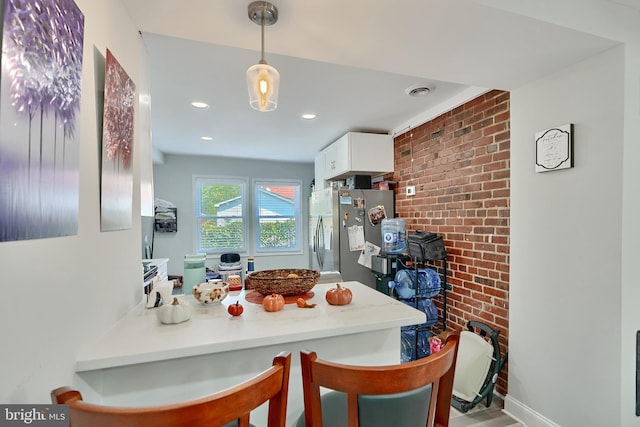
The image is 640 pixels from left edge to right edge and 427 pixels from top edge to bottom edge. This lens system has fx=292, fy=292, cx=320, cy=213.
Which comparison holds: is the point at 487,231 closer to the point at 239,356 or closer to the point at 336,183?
the point at 239,356

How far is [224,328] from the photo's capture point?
1044 millimetres

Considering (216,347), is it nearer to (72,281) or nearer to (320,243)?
(72,281)

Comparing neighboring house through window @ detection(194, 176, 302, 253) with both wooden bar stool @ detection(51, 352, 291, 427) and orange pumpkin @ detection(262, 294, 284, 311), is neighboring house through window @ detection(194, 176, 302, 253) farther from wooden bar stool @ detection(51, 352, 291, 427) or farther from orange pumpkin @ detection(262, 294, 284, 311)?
wooden bar stool @ detection(51, 352, 291, 427)

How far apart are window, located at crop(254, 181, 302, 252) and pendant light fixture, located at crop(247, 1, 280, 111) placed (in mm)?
4056

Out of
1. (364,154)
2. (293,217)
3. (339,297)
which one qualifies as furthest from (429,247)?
(293,217)

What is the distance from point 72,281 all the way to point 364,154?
296cm

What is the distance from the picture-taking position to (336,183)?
13.6ft

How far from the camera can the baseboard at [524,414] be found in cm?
174

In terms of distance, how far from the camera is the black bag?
251cm

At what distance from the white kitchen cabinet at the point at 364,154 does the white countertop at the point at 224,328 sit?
7.23 ft

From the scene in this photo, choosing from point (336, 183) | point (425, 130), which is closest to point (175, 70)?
point (425, 130)

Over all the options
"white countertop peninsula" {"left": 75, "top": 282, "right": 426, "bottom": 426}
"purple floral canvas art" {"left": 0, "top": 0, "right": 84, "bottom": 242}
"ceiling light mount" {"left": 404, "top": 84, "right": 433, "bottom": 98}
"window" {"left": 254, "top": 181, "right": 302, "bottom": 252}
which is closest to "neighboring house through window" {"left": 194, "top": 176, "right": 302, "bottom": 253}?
"window" {"left": 254, "top": 181, "right": 302, "bottom": 252}
